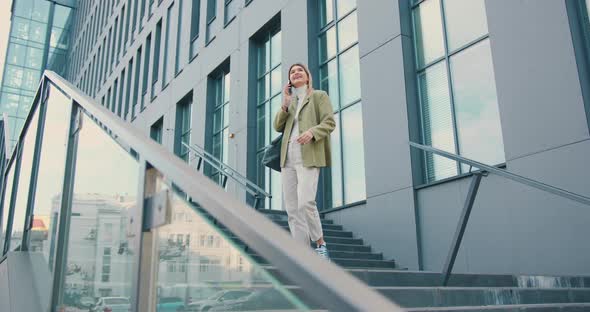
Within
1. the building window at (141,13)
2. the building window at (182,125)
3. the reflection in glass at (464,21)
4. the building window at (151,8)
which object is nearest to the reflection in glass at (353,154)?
the reflection in glass at (464,21)

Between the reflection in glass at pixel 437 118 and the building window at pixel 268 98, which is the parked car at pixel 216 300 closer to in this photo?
the reflection in glass at pixel 437 118

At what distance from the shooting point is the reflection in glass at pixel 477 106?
6.71m

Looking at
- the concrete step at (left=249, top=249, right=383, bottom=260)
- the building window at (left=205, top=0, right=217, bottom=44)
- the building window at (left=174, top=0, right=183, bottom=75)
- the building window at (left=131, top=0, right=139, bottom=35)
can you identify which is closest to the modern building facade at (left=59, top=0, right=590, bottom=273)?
the concrete step at (left=249, top=249, right=383, bottom=260)

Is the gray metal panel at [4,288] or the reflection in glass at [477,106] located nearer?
the gray metal panel at [4,288]

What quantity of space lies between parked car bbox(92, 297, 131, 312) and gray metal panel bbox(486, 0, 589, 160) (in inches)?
192

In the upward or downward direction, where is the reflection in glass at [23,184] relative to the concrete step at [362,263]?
upward

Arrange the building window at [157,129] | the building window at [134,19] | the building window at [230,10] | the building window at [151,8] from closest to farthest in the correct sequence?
the building window at [230,10] < the building window at [157,129] < the building window at [151,8] < the building window at [134,19]

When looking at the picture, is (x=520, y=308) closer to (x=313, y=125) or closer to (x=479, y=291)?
(x=479, y=291)

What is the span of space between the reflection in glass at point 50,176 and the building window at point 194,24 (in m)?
12.0

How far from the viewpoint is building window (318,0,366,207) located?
29.3 ft

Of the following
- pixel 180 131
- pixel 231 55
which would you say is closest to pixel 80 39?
pixel 180 131

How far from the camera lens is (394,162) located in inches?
302

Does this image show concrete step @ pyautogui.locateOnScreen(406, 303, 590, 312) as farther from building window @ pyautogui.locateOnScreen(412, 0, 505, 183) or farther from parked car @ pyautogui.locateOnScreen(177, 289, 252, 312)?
building window @ pyautogui.locateOnScreen(412, 0, 505, 183)

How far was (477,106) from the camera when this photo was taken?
699 centimetres
